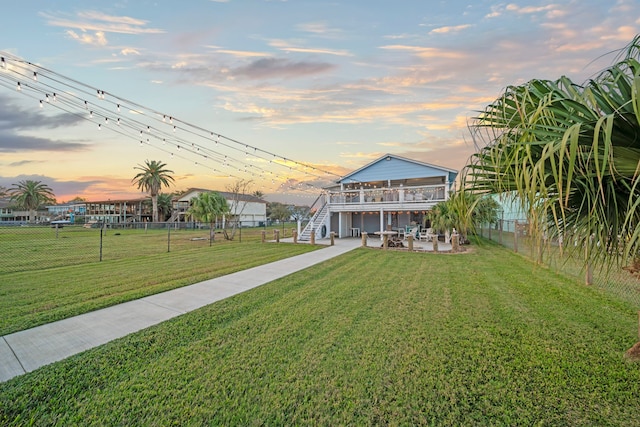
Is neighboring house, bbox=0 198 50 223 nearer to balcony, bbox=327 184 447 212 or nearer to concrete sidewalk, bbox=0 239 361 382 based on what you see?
balcony, bbox=327 184 447 212

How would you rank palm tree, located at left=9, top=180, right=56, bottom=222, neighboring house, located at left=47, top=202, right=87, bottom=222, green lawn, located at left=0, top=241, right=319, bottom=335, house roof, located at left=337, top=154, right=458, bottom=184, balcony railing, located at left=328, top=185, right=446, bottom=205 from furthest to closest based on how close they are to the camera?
neighboring house, located at left=47, top=202, right=87, bottom=222 < palm tree, located at left=9, top=180, right=56, bottom=222 < house roof, located at left=337, top=154, right=458, bottom=184 < balcony railing, located at left=328, top=185, right=446, bottom=205 < green lawn, located at left=0, top=241, right=319, bottom=335

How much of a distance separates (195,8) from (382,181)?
14.9 meters

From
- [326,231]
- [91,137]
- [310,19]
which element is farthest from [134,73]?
[326,231]

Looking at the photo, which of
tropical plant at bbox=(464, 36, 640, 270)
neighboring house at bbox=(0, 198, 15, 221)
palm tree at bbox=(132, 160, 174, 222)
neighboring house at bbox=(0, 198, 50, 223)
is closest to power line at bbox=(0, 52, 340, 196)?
tropical plant at bbox=(464, 36, 640, 270)

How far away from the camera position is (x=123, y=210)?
4609 centimetres

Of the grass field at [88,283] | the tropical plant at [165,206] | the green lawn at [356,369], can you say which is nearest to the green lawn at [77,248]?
the grass field at [88,283]

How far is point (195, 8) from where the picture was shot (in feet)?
28.7

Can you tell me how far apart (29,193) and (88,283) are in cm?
5749

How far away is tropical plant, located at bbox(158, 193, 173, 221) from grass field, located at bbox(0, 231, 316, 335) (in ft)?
125

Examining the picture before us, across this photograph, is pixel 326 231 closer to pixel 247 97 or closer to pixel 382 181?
pixel 382 181

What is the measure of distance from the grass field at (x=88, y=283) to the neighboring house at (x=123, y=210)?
41426mm

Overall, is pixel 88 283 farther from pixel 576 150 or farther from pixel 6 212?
pixel 6 212

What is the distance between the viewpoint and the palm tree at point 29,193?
4475 centimetres

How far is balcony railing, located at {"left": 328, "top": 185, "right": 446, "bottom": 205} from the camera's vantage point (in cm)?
1605
